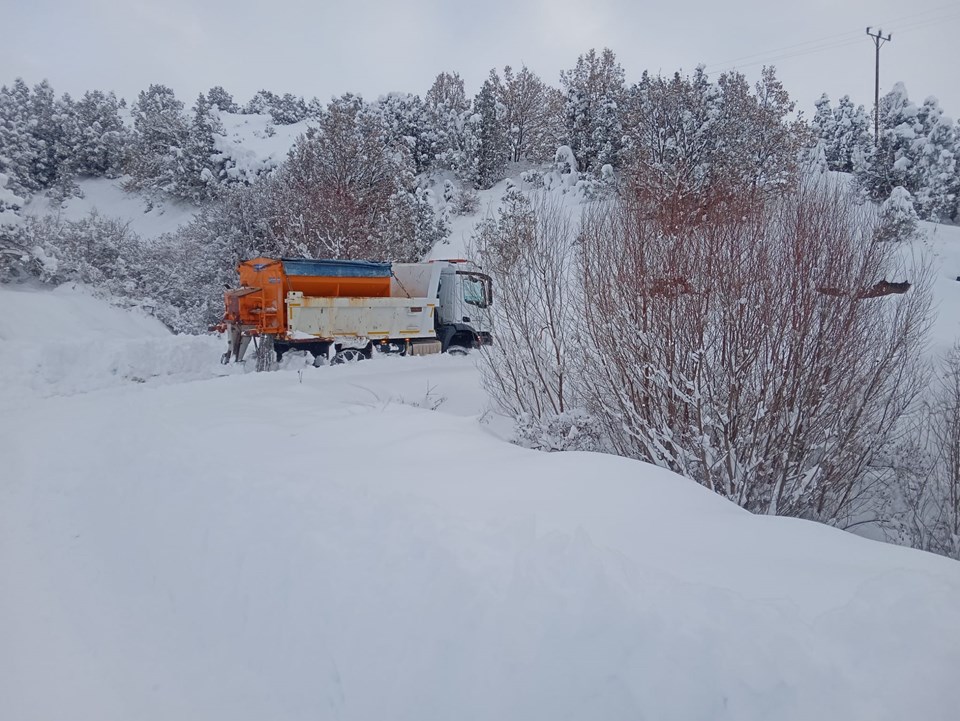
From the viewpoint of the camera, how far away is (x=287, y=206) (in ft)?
77.7

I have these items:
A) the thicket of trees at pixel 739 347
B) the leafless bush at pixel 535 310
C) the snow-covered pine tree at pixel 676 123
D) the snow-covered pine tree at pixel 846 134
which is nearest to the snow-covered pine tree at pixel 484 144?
→ the snow-covered pine tree at pixel 676 123

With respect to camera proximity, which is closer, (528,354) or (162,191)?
(528,354)

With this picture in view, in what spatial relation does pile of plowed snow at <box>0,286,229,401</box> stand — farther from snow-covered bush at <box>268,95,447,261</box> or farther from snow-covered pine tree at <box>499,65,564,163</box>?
snow-covered pine tree at <box>499,65,564,163</box>

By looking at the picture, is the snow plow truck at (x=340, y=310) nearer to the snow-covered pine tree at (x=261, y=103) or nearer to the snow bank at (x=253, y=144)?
the snow bank at (x=253, y=144)

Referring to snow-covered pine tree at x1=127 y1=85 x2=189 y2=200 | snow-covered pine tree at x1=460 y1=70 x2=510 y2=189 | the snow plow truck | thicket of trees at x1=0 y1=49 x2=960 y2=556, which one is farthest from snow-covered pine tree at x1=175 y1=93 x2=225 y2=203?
thicket of trees at x1=0 y1=49 x2=960 y2=556

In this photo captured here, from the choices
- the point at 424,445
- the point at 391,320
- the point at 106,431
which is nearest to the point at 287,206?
the point at 391,320

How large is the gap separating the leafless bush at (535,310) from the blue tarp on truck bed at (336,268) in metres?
5.92

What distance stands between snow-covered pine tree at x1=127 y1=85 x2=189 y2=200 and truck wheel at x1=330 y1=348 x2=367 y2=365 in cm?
3116

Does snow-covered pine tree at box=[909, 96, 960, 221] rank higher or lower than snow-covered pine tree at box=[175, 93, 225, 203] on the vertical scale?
lower

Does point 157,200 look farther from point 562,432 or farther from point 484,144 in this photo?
point 562,432

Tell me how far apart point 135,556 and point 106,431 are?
12.0 feet

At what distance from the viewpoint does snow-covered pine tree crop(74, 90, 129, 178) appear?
42.4m

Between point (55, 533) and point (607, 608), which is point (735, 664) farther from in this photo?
point (55, 533)

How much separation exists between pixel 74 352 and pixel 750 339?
13.8 metres
